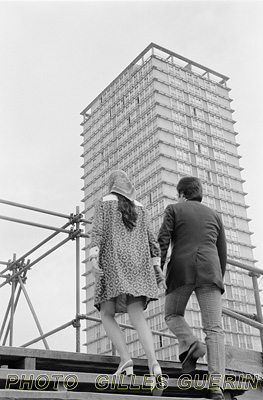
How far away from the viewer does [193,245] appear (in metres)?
3.54

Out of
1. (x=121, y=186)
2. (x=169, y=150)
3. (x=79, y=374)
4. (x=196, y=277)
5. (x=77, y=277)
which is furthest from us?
(x=169, y=150)

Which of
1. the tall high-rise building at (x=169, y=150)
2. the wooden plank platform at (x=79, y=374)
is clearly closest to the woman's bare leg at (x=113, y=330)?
the wooden plank platform at (x=79, y=374)

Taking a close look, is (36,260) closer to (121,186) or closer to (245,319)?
(245,319)

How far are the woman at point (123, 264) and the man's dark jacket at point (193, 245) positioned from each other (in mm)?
101

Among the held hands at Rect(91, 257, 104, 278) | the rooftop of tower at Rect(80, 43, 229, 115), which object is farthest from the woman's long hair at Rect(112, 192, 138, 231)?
the rooftop of tower at Rect(80, 43, 229, 115)

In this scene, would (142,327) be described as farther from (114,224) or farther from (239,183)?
(239,183)

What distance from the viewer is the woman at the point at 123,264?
329cm

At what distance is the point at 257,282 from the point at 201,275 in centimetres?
151

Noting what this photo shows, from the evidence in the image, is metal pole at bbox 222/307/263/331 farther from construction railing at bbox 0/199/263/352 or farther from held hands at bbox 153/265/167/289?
held hands at bbox 153/265/167/289

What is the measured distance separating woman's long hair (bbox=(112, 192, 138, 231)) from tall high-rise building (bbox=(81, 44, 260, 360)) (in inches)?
1620

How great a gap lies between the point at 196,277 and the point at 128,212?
0.61 m

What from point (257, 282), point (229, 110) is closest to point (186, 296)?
point (257, 282)

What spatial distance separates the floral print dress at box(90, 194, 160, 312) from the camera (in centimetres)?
334

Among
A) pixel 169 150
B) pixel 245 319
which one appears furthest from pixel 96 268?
pixel 169 150
